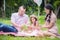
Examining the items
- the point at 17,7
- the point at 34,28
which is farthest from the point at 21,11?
the point at 34,28

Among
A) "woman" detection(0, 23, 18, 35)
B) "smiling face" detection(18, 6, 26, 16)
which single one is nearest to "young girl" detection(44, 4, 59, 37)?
"smiling face" detection(18, 6, 26, 16)

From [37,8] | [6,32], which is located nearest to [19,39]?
[6,32]

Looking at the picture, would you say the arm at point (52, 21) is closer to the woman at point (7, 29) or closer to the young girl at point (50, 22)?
the young girl at point (50, 22)

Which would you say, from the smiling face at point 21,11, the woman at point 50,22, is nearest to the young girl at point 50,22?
the woman at point 50,22

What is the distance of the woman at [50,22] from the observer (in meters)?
3.75

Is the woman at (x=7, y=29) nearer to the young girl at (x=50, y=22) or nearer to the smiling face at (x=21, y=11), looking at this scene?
the smiling face at (x=21, y=11)

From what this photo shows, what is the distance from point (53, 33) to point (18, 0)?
0.55 m

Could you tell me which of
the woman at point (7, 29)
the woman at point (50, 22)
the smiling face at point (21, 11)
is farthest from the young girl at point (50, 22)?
the woman at point (7, 29)

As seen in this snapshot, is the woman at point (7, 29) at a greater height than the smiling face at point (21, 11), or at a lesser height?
lesser

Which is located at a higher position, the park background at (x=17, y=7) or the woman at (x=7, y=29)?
the park background at (x=17, y=7)

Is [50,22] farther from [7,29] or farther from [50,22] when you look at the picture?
[7,29]

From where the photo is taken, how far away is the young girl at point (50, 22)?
3.75 meters

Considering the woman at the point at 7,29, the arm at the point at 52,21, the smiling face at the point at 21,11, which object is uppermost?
the smiling face at the point at 21,11

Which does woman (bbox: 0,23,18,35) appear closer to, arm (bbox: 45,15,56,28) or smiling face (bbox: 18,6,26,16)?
smiling face (bbox: 18,6,26,16)
